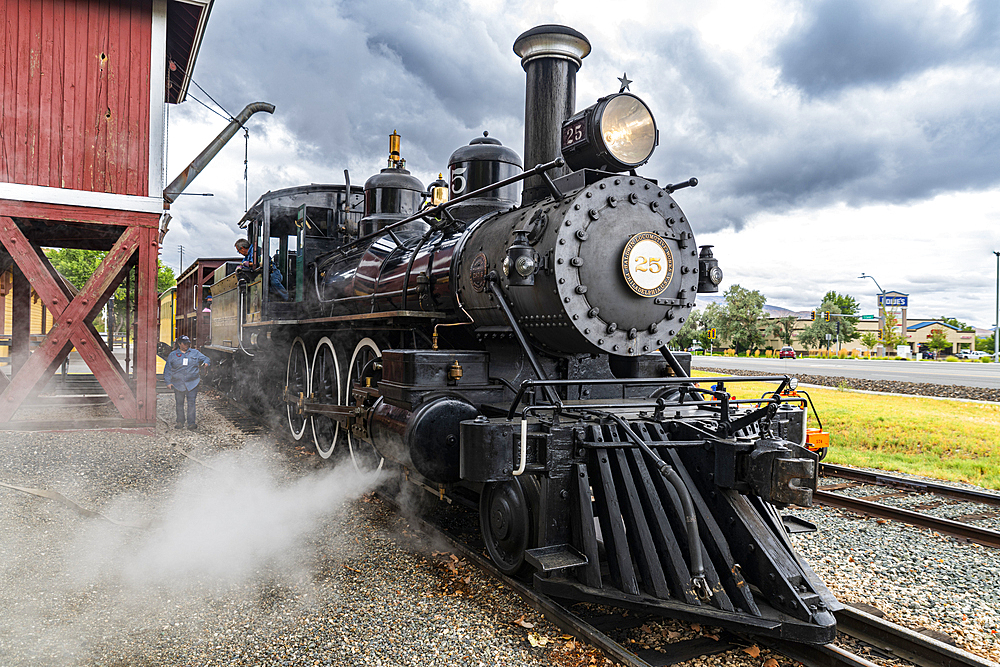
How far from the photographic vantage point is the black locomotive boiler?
9.70 feet

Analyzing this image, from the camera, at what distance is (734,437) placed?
3129mm

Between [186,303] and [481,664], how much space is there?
16.8 meters

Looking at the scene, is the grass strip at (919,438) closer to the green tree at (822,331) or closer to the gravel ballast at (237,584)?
the gravel ballast at (237,584)

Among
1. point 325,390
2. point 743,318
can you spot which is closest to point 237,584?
point 325,390

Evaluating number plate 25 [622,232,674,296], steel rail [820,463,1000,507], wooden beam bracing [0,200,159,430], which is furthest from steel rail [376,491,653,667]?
wooden beam bracing [0,200,159,430]

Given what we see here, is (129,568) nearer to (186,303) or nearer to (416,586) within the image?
(416,586)

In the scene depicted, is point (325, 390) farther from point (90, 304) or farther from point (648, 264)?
point (648, 264)

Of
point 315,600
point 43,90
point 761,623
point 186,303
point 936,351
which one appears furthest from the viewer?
point 936,351

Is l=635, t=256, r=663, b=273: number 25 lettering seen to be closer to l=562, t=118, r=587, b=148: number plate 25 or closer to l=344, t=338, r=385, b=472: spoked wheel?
l=562, t=118, r=587, b=148: number plate 25

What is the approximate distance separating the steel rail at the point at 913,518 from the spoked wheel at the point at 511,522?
331cm

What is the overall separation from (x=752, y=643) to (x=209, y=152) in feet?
33.7

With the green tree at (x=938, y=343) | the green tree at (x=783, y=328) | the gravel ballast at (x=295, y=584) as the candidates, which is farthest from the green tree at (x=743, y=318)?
the gravel ballast at (x=295, y=584)

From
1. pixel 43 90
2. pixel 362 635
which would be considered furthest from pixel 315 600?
pixel 43 90

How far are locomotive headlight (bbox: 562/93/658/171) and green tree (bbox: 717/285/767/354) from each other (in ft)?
166
